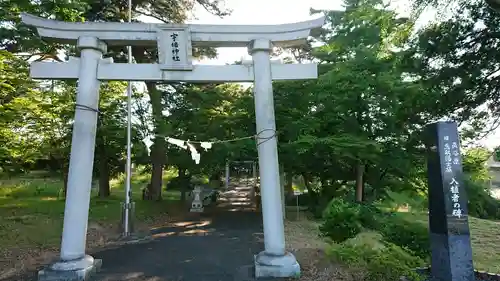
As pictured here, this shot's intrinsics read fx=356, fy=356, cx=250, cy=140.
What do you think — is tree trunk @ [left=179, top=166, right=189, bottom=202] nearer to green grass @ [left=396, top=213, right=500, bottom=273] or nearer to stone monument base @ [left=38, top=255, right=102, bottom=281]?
green grass @ [left=396, top=213, right=500, bottom=273]

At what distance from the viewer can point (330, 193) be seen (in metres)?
16.8

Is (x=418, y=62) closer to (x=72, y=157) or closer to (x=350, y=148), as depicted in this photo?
(x=350, y=148)

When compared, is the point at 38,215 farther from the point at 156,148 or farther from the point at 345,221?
the point at 345,221

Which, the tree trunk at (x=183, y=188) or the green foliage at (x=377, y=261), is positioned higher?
the tree trunk at (x=183, y=188)

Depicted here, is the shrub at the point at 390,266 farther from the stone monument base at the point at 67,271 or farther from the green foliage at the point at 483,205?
the green foliage at the point at 483,205

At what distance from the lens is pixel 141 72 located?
6.98 meters

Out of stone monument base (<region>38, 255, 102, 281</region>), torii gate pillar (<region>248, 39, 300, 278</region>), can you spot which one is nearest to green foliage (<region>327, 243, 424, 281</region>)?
torii gate pillar (<region>248, 39, 300, 278</region>)

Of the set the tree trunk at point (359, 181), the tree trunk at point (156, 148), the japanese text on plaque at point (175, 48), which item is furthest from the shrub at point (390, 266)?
the tree trunk at point (156, 148)

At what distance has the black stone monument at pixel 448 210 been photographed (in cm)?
570

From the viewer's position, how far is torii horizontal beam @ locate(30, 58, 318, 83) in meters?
6.89

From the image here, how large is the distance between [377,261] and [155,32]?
19.5 feet

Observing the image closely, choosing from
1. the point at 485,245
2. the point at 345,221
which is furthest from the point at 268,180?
the point at 485,245

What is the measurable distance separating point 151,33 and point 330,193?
40.1 ft

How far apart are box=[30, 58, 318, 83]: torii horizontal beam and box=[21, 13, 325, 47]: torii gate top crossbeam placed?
0.49 m
